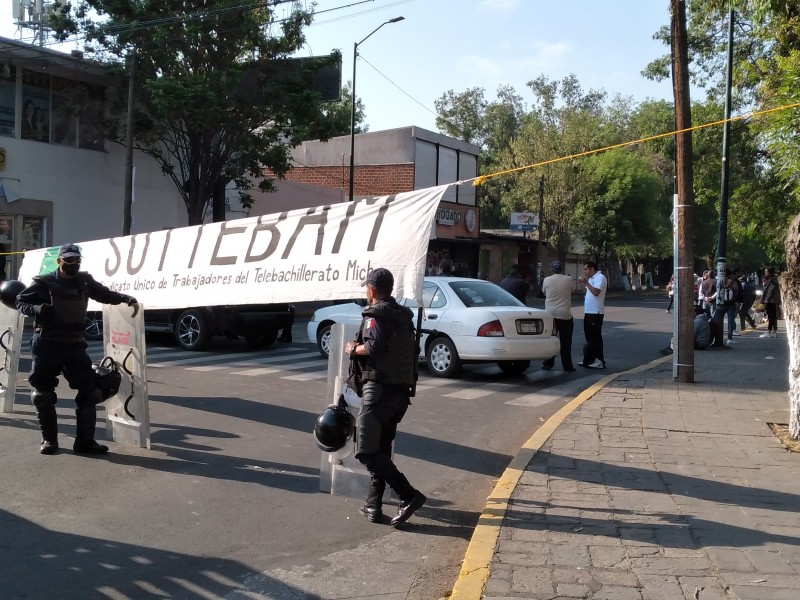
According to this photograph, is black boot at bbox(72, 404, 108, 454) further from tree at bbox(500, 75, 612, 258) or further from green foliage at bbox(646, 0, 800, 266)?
tree at bbox(500, 75, 612, 258)

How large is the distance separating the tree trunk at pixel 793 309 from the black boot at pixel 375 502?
4720mm

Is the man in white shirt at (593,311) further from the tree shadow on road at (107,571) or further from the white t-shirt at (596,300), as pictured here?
the tree shadow on road at (107,571)

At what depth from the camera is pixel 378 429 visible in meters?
5.62

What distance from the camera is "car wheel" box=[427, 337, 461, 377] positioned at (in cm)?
1268

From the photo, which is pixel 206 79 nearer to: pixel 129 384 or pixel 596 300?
pixel 596 300

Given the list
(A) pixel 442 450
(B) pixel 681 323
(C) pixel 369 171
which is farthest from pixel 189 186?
(A) pixel 442 450

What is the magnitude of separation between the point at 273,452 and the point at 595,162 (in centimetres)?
4716

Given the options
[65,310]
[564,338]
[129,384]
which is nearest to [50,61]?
[564,338]

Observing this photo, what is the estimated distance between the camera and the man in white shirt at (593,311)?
1394 centimetres

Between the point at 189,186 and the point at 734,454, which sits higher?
the point at 189,186

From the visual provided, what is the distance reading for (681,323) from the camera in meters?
12.0

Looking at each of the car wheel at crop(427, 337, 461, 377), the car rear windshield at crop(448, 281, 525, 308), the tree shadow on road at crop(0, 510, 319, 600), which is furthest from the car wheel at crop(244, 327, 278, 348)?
the tree shadow on road at crop(0, 510, 319, 600)

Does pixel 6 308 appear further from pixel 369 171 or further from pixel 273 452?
pixel 369 171

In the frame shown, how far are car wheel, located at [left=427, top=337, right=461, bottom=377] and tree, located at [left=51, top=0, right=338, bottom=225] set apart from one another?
12.0 m
